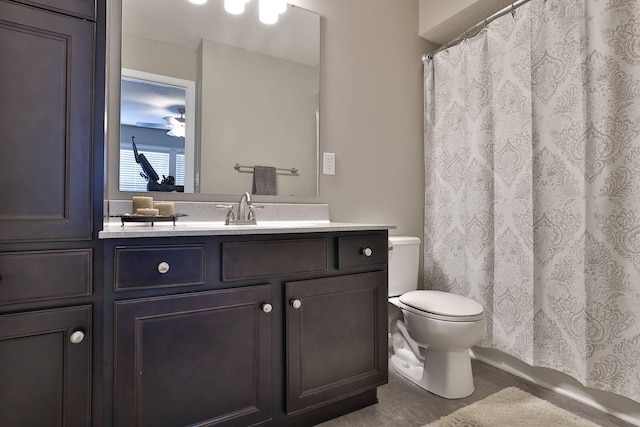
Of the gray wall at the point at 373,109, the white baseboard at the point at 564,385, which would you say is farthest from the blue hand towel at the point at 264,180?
the white baseboard at the point at 564,385

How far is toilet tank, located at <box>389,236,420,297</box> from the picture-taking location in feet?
6.58

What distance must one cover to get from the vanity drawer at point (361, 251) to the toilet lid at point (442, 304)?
0.35 meters

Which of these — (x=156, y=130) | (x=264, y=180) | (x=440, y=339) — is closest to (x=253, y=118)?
(x=264, y=180)

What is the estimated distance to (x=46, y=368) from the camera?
911 mm

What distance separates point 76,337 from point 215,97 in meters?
1.22

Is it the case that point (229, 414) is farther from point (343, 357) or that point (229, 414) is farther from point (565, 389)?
point (565, 389)

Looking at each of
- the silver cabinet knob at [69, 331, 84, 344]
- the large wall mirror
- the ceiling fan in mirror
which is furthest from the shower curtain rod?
the silver cabinet knob at [69, 331, 84, 344]

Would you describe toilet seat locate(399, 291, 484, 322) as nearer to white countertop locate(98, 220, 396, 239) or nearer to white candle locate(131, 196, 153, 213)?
white countertop locate(98, 220, 396, 239)

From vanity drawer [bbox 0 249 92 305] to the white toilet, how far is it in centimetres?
142

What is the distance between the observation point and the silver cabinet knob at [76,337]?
0.93 m

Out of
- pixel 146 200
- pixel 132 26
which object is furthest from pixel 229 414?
pixel 132 26

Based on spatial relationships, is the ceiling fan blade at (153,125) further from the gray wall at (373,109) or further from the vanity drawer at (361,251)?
the vanity drawer at (361,251)

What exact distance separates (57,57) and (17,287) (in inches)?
25.7

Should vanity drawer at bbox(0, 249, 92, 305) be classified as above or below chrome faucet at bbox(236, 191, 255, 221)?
below
